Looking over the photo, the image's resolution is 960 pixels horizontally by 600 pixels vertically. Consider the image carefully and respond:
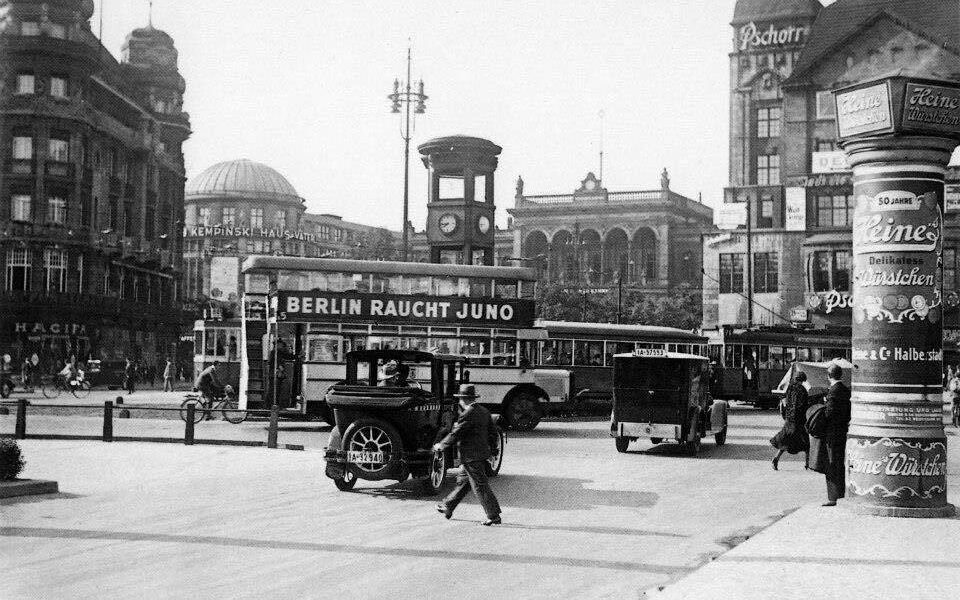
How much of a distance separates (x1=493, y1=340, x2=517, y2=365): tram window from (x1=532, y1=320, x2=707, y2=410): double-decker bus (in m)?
7.43

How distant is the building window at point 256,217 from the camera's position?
353ft

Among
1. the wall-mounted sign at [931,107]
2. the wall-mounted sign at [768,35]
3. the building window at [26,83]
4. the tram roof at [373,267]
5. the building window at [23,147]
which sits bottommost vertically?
the tram roof at [373,267]

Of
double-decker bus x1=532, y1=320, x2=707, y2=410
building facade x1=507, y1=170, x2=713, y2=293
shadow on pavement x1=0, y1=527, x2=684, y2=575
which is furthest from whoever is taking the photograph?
building facade x1=507, y1=170, x2=713, y2=293

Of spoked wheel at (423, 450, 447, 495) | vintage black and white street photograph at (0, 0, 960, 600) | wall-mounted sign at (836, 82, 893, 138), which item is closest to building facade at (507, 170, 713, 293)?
vintage black and white street photograph at (0, 0, 960, 600)

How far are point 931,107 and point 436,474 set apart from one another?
307 inches

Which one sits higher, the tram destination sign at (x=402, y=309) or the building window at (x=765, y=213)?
the building window at (x=765, y=213)

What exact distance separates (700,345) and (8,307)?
1387 inches

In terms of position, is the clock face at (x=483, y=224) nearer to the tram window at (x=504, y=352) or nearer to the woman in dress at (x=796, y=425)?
the tram window at (x=504, y=352)

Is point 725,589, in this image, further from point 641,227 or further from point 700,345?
point 641,227

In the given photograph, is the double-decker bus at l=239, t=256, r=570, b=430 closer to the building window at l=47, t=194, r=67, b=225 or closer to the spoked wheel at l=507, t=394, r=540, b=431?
the spoked wheel at l=507, t=394, r=540, b=431

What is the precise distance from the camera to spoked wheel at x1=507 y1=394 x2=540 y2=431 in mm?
29391

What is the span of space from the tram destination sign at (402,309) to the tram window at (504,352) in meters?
0.46

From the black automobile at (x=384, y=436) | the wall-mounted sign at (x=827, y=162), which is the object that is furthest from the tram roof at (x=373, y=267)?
the wall-mounted sign at (x=827, y=162)

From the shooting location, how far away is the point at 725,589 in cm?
881
